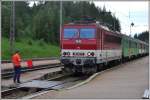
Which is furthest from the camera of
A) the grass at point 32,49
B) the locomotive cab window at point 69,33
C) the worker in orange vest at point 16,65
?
the grass at point 32,49

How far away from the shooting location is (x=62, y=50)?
28.5m

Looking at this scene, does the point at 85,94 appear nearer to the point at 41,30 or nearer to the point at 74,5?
the point at 41,30

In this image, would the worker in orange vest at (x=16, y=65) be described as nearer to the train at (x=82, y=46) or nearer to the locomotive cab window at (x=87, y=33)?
the train at (x=82, y=46)

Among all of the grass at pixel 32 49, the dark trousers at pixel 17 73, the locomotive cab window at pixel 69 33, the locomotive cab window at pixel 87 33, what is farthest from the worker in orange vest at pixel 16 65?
the grass at pixel 32 49

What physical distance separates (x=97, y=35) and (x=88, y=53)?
121 cm

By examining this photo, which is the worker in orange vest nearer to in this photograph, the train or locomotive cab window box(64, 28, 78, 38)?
Result: the train

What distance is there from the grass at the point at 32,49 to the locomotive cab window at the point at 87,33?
93.5 ft

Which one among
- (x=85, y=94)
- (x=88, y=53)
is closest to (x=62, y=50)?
(x=88, y=53)

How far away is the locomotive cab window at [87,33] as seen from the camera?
28.5m

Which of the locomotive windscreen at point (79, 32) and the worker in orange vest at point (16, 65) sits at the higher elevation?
the locomotive windscreen at point (79, 32)

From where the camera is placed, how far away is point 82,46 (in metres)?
28.3

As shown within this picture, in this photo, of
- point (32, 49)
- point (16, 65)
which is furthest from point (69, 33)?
point (32, 49)

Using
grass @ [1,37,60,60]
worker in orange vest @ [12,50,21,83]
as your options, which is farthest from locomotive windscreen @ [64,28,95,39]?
grass @ [1,37,60,60]

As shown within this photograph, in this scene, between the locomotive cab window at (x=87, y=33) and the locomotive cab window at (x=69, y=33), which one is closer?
the locomotive cab window at (x=87, y=33)
